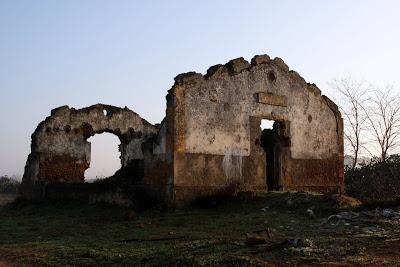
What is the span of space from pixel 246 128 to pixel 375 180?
29.1 feet

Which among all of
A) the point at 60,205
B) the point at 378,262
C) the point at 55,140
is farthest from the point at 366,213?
the point at 55,140

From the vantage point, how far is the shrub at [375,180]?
58.1 feet

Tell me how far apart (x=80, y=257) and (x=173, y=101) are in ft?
18.3

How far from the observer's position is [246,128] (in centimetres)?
1266

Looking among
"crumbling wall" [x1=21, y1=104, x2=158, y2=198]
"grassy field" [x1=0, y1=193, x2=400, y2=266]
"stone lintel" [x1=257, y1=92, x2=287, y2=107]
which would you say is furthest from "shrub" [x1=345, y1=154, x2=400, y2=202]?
"crumbling wall" [x1=21, y1=104, x2=158, y2=198]

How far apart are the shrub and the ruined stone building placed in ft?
10.2

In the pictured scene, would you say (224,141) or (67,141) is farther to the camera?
(67,141)

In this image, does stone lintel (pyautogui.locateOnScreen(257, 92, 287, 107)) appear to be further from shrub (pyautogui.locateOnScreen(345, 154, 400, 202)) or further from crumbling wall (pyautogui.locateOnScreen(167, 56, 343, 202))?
shrub (pyautogui.locateOnScreen(345, 154, 400, 202))

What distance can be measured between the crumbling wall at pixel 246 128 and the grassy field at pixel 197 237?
3.28 feet

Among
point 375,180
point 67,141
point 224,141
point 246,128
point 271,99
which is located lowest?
point 375,180

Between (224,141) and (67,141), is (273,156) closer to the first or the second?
(224,141)

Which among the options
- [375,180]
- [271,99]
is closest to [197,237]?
[271,99]

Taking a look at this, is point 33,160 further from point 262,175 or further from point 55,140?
point 262,175

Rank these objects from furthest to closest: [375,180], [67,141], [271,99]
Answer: [375,180] < [67,141] < [271,99]
